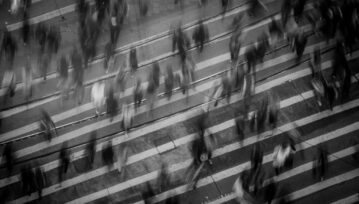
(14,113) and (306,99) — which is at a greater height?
(14,113)

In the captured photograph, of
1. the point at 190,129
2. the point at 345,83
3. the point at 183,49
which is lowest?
the point at 345,83

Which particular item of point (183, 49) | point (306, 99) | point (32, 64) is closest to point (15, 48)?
point (32, 64)

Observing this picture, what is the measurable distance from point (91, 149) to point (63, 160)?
1.77 ft

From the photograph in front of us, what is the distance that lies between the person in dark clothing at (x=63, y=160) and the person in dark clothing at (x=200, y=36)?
3026 millimetres

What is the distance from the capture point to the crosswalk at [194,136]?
20.2 ft

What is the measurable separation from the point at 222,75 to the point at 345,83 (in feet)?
7.34

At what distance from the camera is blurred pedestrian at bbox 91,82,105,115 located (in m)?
6.25

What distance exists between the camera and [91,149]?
20.4ft

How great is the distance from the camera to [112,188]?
615cm

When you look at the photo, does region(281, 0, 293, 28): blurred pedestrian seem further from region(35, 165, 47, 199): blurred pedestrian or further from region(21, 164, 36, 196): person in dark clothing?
region(21, 164, 36, 196): person in dark clothing

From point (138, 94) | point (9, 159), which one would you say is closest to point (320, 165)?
point (138, 94)

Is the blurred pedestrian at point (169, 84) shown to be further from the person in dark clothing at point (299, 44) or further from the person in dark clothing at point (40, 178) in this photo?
the person in dark clothing at point (40, 178)

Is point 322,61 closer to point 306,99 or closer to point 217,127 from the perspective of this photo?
point 306,99

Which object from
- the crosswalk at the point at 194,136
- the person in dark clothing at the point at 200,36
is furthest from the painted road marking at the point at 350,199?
the person in dark clothing at the point at 200,36
